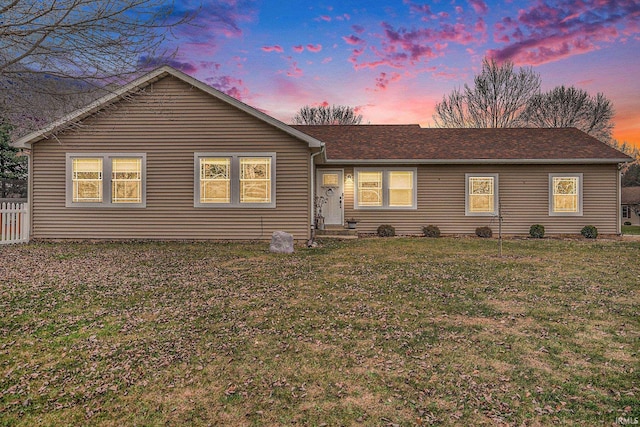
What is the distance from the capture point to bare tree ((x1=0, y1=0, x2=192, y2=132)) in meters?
4.24

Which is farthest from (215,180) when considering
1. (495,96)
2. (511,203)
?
(495,96)

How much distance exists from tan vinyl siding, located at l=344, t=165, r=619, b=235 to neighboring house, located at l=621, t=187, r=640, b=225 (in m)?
28.7

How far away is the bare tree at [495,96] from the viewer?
28.4 meters

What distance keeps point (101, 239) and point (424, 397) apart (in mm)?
12807

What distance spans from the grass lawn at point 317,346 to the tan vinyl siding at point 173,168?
181 inches

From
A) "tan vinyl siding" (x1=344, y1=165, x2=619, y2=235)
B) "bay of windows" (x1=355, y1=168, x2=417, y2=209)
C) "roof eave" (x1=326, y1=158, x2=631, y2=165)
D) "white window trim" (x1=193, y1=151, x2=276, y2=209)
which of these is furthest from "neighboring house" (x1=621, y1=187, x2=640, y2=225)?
"white window trim" (x1=193, y1=151, x2=276, y2=209)

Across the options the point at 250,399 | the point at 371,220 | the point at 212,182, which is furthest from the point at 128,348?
the point at 371,220

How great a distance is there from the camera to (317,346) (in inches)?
148

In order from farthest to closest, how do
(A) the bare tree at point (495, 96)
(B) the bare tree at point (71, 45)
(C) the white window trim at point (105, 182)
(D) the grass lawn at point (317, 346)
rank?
1. (A) the bare tree at point (495, 96)
2. (C) the white window trim at point (105, 182)
3. (B) the bare tree at point (71, 45)
4. (D) the grass lawn at point (317, 346)

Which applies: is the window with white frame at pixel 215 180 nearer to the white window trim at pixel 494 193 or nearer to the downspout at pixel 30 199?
the downspout at pixel 30 199

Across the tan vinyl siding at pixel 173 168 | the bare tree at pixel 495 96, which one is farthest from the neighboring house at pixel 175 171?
the bare tree at pixel 495 96

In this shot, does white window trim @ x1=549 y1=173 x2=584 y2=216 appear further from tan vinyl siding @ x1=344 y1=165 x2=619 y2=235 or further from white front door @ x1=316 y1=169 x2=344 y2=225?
white front door @ x1=316 y1=169 x2=344 y2=225

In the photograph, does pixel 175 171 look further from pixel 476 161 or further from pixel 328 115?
pixel 328 115

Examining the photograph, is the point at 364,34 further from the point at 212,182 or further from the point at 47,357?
the point at 47,357
